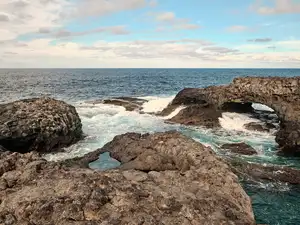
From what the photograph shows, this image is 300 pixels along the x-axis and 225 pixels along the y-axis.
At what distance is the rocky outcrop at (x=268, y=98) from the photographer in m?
28.2

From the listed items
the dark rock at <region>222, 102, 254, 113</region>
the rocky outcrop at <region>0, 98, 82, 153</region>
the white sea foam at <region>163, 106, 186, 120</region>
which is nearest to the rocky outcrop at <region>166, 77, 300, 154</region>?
the dark rock at <region>222, 102, 254, 113</region>

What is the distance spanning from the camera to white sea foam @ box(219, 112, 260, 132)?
3550cm

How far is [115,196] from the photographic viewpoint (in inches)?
352

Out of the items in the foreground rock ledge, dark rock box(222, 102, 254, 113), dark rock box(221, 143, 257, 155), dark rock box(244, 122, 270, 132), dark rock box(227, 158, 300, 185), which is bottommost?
dark rock box(227, 158, 300, 185)

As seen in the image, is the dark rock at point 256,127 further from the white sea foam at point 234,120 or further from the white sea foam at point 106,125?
the white sea foam at point 106,125

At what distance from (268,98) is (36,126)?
897 inches

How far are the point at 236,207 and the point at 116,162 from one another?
13.3m

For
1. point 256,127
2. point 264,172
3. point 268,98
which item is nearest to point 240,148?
point 264,172

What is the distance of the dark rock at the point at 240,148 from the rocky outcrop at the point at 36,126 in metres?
13.8

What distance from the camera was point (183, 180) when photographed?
11.1 metres

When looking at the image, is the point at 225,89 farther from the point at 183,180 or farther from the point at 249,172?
the point at 183,180

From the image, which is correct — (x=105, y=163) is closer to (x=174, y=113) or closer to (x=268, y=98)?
(x=268, y=98)

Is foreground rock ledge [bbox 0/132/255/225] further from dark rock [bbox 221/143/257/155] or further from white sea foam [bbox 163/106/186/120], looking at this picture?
white sea foam [bbox 163/106/186/120]

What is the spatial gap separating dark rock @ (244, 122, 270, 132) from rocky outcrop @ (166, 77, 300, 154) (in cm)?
268
